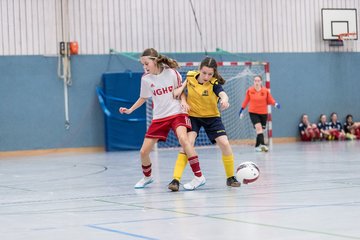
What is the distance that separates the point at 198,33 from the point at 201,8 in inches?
33.3

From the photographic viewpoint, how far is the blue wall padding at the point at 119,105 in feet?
75.6

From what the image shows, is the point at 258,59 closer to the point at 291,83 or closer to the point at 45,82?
the point at 291,83

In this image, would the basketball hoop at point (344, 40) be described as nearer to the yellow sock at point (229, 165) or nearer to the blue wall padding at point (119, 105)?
the blue wall padding at point (119, 105)

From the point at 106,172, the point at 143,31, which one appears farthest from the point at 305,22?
the point at 106,172

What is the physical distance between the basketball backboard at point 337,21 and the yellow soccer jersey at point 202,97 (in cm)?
1697

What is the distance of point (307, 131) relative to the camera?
84.4 feet

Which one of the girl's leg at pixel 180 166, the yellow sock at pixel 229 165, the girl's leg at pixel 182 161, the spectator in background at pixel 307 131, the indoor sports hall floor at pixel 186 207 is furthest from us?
the spectator in background at pixel 307 131

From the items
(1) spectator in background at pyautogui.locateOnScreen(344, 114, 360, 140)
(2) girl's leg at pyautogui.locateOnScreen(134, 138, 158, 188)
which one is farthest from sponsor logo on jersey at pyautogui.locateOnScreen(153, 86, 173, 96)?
(1) spectator in background at pyautogui.locateOnScreen(344, 114, 360, 140)

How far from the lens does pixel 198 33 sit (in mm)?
24562

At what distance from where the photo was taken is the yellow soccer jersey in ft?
32.6

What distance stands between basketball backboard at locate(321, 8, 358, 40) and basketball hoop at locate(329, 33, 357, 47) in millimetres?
112

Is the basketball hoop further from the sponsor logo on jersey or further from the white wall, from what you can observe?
the sponsor logo on jersey

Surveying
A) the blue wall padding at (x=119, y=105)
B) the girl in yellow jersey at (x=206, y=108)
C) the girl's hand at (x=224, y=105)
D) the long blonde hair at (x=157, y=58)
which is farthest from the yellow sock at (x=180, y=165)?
the blue wall padding at (x=119, y=105)

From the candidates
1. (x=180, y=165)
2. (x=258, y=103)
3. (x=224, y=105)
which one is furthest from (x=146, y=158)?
(x=258, y=103)
